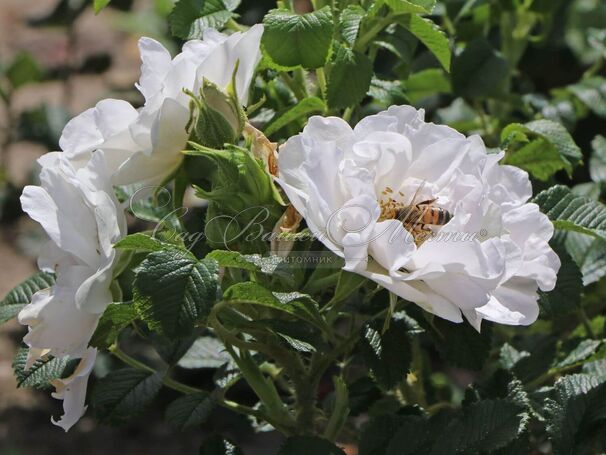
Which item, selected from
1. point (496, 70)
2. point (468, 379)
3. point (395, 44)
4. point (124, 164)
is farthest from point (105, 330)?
point (468, 379)

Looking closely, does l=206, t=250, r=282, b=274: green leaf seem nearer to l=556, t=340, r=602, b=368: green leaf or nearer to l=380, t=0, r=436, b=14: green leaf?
l=380, t=0, r=436, b=14: green leaf

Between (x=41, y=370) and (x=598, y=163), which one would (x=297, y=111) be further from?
(x=598, y=163)

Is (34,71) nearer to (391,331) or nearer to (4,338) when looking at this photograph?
(4,338)

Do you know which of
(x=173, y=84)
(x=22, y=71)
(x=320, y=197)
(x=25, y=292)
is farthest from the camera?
(x=22, y=71)

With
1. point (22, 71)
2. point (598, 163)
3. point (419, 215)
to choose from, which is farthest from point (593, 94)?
point (22, 71)

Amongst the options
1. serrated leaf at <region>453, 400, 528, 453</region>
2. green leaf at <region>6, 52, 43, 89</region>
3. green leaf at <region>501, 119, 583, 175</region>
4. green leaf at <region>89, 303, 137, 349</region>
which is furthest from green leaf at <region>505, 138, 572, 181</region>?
green leaf at <region>6, 52, 43, 89</region>
